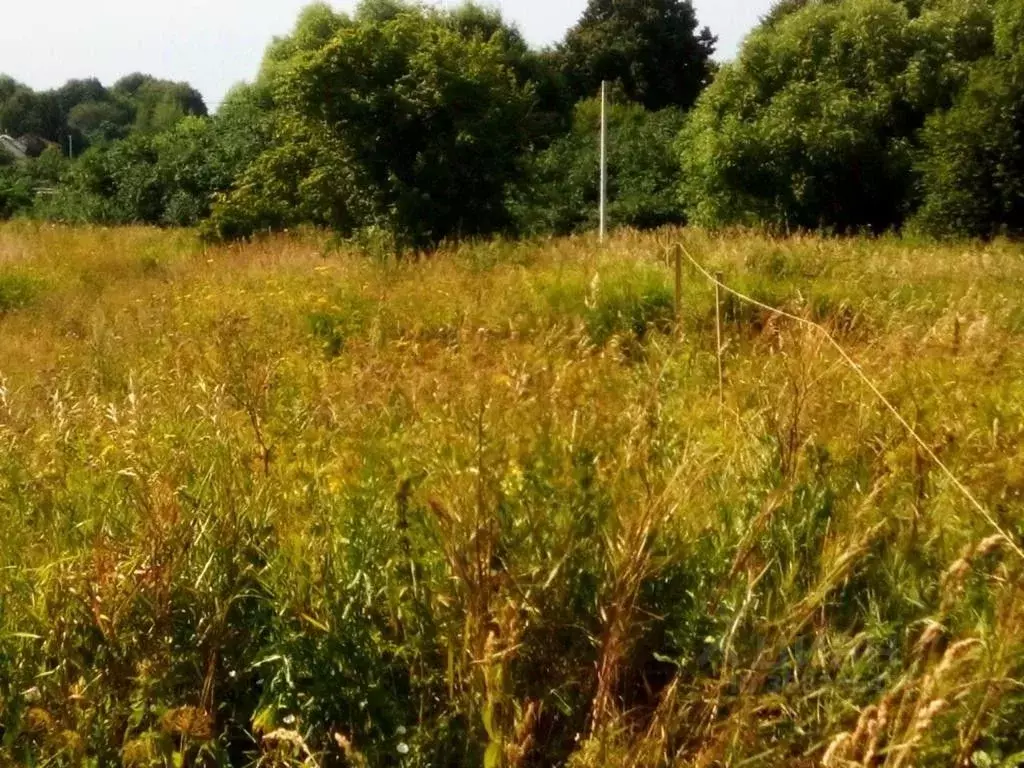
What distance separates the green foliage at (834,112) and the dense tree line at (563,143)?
1.6 inches

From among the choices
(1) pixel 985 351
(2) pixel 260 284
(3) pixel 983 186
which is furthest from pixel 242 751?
(3) pixel 983 186

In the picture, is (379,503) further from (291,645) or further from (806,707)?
(806,707)

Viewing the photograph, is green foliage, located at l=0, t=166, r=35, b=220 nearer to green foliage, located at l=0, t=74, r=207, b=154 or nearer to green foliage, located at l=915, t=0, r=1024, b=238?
green foliage, located at l=915, t=0, r=1024, b=238

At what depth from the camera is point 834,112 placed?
19.8 m

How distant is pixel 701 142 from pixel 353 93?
31.9 ft

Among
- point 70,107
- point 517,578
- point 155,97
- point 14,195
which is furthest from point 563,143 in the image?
point 70,107

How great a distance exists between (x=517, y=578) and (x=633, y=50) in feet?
110

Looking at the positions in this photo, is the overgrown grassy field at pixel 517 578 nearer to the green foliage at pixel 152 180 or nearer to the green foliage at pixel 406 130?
the green foliage at pixel 406 130

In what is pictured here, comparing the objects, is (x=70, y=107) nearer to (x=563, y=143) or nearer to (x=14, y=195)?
(x=14, y=195)

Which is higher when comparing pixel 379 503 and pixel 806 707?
pixel 379 503

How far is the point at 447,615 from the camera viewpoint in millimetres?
2494

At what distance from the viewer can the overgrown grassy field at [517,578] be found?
2.24m

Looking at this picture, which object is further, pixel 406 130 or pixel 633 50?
pixel 633 50

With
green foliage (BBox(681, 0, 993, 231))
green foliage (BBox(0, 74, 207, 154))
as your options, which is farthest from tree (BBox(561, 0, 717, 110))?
green foliage (BBox(0, 74, 207, 154))
